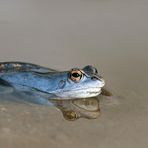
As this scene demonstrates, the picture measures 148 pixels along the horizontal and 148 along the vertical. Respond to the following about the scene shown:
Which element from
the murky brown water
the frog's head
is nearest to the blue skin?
the frog's head

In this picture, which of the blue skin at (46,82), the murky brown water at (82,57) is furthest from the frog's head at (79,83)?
the murky brown water at (82,57)

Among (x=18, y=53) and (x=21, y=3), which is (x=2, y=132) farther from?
(x=21, y=3)

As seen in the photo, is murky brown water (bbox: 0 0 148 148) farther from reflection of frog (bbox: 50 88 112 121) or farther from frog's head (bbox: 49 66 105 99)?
frog's head (bbox: 49 66 105 99)

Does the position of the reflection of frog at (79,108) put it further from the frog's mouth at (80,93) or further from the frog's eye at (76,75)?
the frog's eye at (76,75)

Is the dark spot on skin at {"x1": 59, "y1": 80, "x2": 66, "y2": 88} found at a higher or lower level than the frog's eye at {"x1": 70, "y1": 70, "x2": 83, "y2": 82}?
lower

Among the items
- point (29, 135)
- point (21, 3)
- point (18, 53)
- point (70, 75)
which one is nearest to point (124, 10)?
point (21, 3)

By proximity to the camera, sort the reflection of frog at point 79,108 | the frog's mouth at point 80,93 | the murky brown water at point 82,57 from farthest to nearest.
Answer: the frog's mouth at point 80,93 → the reflection of frog at point 79,108 → the murky brown water at point 82,57

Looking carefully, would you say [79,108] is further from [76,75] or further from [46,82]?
[46,82]
